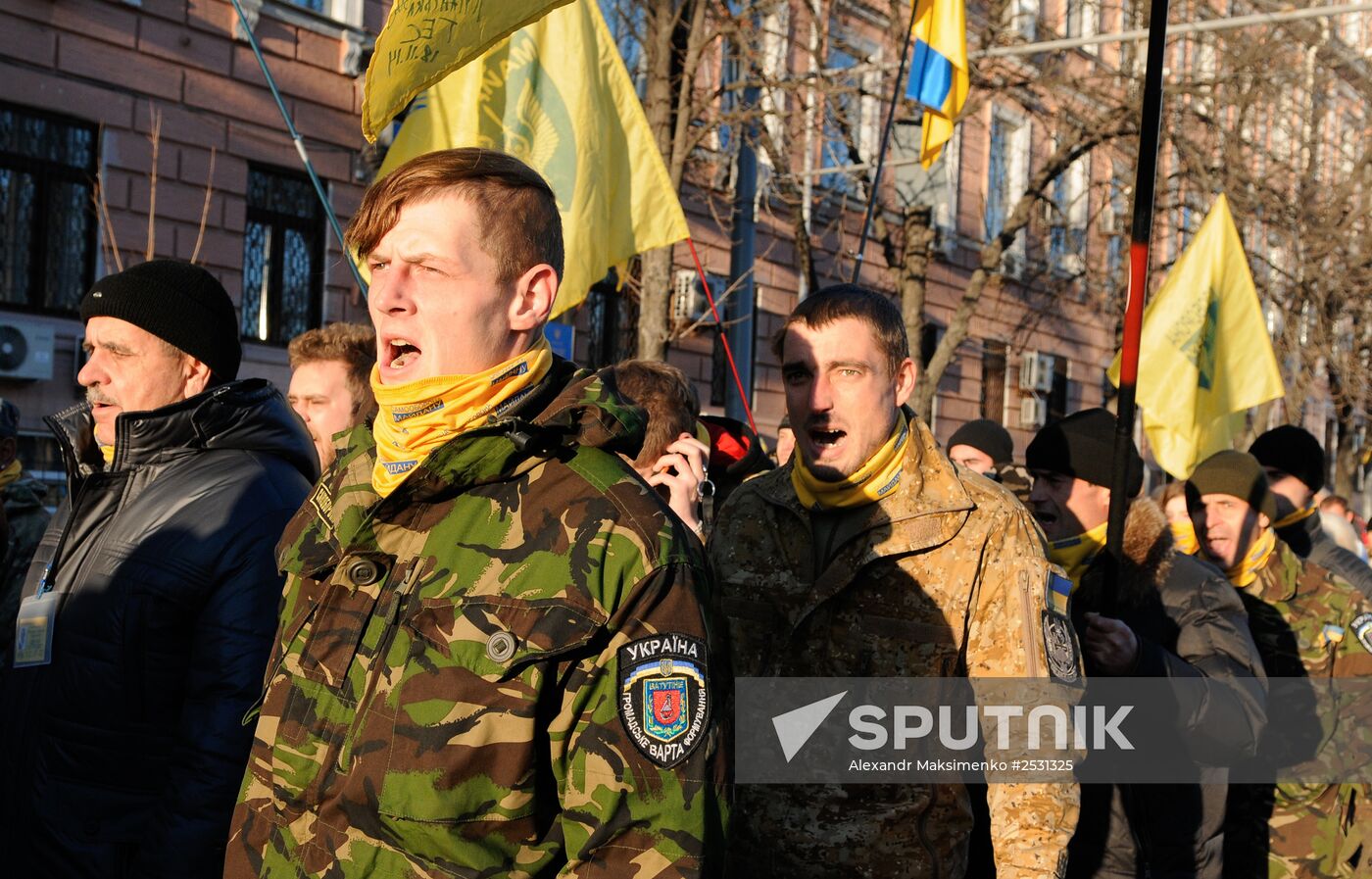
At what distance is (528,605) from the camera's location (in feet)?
6.13

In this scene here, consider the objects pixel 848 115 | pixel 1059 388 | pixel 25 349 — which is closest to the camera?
pixel 25 349

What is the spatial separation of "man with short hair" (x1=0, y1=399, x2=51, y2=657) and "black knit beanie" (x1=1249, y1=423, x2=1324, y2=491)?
5.64 metres

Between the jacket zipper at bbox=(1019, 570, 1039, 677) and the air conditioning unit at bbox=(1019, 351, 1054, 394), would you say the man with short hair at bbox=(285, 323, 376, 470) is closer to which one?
the jacket zipper at bbox=(1019, 570, 1039, 677)

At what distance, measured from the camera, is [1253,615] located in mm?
5238

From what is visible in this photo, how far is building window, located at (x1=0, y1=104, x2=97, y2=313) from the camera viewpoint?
11.1m

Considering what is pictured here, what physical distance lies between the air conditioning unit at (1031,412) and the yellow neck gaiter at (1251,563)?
59.5ft

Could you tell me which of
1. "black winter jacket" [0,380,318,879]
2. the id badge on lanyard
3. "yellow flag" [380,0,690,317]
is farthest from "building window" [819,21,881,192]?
the id badge on lanyard

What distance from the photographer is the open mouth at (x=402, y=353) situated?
2.07 metres

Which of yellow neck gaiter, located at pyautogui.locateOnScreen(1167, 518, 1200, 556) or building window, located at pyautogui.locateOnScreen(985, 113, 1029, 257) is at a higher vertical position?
building window, located at pyautogui.locateOnScreen(985, 113, 1029, 257)

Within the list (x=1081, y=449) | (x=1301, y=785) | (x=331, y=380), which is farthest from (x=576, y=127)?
(x=1301, y=785)

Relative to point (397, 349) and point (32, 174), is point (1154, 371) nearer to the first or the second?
point (397, 349)

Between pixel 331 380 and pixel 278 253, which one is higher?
pixel 278 253

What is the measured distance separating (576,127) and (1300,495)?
416 centimetres

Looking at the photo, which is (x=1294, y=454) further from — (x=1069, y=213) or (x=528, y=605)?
(x=1069, y=213)
